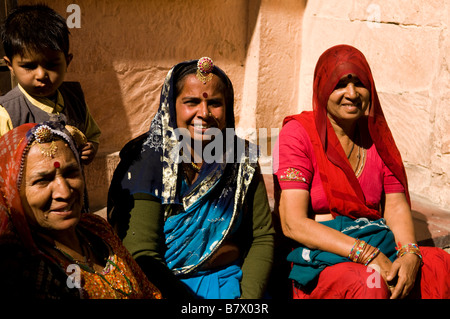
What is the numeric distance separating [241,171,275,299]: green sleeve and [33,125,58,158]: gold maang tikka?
132cm

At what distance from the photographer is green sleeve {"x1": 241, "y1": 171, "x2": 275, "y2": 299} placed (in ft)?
9.62

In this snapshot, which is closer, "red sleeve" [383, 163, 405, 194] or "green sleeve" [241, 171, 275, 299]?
"green sleeve" [241, 171, 275, 299]

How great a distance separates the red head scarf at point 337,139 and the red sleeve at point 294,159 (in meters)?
0.06

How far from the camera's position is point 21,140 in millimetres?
2016

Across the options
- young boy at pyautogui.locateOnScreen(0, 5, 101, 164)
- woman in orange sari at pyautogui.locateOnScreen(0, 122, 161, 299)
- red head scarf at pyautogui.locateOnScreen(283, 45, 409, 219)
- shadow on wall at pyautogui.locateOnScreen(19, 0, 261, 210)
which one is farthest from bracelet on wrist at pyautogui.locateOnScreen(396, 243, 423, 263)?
shadow on wall at pyautogui.locateOnScreen(19, 0, 261, 210)

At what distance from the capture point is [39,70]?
278 cm

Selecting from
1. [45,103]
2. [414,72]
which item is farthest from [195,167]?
[414,72]

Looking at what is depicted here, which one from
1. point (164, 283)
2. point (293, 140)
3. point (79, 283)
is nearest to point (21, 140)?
point (79, 283)

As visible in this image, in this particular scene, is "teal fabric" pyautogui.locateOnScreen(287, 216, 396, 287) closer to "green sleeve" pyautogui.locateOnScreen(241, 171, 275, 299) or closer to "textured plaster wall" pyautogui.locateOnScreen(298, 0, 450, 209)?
"green sleeve" pyautogui.locateOnScreen(241, 171, 275, 299)

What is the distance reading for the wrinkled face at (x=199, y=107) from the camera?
111 inches

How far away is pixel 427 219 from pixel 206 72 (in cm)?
261

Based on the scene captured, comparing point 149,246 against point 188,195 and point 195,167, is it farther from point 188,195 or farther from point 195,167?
point 195,167
